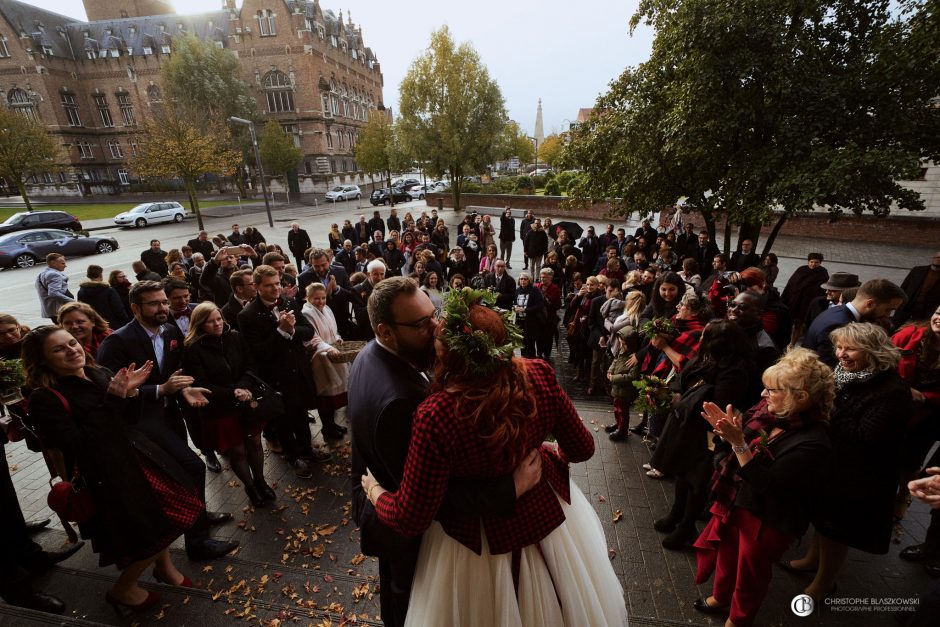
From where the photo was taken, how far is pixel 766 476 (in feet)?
8.82

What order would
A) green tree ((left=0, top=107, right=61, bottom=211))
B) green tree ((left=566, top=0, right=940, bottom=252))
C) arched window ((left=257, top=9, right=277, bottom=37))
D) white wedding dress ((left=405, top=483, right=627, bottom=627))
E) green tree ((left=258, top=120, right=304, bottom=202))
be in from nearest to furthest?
white wedding dress ((left=405, top=483, right=627, bottom=627)) < green tree ((left=566, top=0, right=940, bottom=252)) < green tree ((left=0, top=107, right=61, bottom=211)) < green tree ((left=258, top=120, right=304, bottom=202)) < arched window ((left=257, top=9, right=277, bottom=37))

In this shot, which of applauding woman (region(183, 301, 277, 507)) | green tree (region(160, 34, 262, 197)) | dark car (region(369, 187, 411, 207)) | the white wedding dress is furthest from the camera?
dark car (region(369, 187, 411, 207))

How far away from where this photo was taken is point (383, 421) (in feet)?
6.19

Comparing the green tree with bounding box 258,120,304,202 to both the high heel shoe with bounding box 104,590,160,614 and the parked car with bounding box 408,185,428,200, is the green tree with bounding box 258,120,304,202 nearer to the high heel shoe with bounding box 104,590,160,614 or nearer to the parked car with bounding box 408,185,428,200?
the parked car with bounding box 408,185,428,200

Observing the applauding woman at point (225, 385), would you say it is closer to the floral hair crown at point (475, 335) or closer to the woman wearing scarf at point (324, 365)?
the woman wearing scarf at point (324, 365)

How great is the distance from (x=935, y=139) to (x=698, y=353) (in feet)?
26.0

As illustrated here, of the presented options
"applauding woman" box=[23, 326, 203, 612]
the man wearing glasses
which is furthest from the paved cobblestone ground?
"applauding woman" box=[23, 326, 203, 612]

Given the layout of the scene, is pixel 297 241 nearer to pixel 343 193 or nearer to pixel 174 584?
pixel 174 584

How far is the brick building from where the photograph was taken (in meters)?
45.1

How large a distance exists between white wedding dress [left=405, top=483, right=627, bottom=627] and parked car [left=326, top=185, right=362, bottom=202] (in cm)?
4399

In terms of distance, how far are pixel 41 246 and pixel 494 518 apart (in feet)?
84.3

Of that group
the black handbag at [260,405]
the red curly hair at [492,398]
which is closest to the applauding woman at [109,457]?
the black handbag at [260,405]

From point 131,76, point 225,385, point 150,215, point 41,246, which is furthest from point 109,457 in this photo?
point 131,76

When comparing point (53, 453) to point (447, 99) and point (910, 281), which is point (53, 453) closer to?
point (910, 281)
